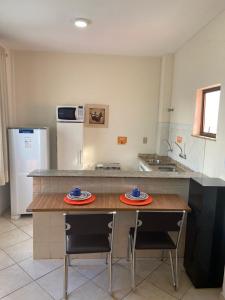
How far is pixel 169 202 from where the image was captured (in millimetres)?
2020

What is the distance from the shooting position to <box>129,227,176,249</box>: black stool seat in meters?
1.85

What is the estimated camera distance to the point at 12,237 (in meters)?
2.70

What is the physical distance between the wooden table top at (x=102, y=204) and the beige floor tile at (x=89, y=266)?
0.73m

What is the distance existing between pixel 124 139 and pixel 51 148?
124cm

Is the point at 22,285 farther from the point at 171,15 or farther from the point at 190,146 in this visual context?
the point at 171,15

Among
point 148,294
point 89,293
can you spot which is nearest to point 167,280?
point 148,294

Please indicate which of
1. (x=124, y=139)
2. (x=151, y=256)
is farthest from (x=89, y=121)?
(x=151, y=256)

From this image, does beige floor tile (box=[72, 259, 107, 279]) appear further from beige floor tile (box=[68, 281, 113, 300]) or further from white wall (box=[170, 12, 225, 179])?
white wall (box=[170, 12, 225, 179])

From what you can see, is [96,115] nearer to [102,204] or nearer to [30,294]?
[102,204]

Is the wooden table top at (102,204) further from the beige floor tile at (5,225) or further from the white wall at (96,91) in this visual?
the white wall at (96,91)

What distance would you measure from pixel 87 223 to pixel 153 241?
0.62 meters

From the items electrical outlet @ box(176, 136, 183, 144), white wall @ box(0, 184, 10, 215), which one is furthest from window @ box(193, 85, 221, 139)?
white wall @ box(0, 184, 10, 215)

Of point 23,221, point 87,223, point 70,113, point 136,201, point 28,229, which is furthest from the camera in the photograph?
point 70,113

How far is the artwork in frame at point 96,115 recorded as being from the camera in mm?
3748
